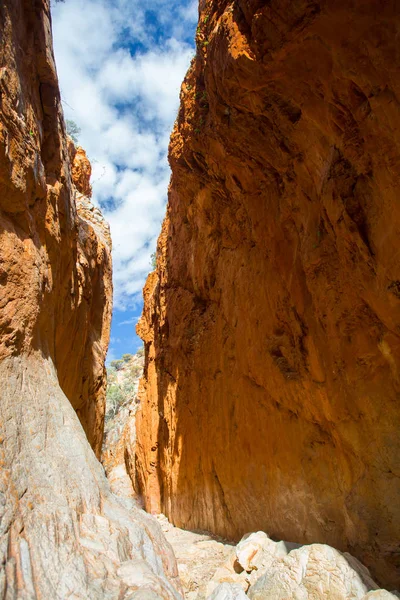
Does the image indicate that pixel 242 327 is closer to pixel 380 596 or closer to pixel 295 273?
pixel 295 273

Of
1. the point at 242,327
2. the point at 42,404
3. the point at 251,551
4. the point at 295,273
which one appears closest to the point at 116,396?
the point at 242,327

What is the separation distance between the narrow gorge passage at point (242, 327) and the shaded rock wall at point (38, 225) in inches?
1.8

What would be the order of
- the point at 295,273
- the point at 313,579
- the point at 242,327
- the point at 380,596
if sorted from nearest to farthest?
the point at 380,596, the point at 313,579, the point at 295,273, the point at 242,327

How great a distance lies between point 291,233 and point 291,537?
695cm

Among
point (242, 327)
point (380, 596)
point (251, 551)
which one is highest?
point (242, 327)

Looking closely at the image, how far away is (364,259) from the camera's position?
6.77m

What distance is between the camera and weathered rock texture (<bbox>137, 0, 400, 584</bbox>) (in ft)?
19.8

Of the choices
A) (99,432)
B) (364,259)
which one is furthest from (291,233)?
(99,432)

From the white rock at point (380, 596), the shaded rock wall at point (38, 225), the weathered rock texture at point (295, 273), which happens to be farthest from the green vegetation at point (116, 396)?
the white rock at point (380, 596)

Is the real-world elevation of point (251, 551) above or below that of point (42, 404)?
below

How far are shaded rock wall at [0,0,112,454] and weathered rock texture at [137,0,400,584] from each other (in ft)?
11.5

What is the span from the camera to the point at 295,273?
900 centimetres

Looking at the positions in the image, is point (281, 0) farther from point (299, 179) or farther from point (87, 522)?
point (87, 522)

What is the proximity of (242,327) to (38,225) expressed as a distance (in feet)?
21.9
